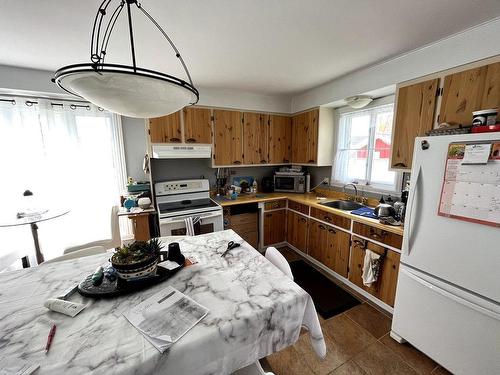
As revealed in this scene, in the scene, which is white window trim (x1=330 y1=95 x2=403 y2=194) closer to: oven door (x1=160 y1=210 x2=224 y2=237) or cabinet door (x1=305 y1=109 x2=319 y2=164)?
cabinet door (x1=305 y1=109 x2=319 y2=164)

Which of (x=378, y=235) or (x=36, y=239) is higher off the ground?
(x=378, y=235)

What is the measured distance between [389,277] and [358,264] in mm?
317

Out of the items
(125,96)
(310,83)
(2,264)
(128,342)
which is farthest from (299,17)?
(2,264)

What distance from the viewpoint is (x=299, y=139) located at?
3369 millimetres

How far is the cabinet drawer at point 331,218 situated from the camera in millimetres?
2297

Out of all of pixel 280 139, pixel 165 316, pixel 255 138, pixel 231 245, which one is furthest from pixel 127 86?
pixel 280 139

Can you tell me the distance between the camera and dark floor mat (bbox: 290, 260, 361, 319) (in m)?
2.05

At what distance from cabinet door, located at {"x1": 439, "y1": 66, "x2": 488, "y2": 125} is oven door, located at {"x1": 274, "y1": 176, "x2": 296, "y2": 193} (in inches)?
79.2

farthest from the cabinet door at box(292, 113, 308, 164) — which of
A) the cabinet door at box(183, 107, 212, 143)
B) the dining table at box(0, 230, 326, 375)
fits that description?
the dining table at box(0, 230, 326, 375)

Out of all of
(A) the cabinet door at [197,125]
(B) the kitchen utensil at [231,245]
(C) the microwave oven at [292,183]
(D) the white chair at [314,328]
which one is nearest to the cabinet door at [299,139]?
(C) the microwave oven at [292,183]

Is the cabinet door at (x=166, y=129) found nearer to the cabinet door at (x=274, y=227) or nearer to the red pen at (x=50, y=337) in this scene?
Answer: the cabinet door at (x=274, y=227)

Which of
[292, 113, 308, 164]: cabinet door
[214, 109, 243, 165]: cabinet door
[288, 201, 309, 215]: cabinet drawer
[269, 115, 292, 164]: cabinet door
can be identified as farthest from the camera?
[269, 115, 292, 164]: cabinet door

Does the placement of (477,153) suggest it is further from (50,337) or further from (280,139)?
(280,139)

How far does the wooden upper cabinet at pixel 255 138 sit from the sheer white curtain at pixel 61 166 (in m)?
1.74
